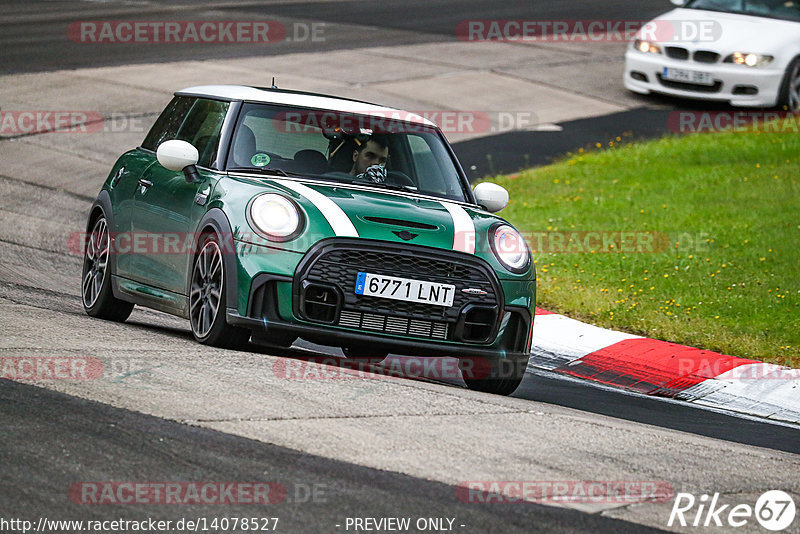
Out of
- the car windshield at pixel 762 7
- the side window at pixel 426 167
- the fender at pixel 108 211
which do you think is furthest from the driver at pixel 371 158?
the car windshield at pixel 762 7

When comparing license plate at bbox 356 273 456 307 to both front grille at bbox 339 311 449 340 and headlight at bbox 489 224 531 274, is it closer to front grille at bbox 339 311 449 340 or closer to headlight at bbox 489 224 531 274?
front grille at bbox 339 311 449 340

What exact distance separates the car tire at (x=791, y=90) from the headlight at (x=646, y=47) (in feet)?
6.08

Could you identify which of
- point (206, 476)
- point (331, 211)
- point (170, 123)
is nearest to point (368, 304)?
point (331, 211)

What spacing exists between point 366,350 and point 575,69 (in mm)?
15917

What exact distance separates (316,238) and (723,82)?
12554mm

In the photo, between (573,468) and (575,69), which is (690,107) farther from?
(573,468)

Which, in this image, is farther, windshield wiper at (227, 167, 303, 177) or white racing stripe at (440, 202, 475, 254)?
windshield wiper at (227, 167, 303, 177)

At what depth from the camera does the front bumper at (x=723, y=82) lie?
58.9 feet

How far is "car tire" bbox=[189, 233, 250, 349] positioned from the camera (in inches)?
281

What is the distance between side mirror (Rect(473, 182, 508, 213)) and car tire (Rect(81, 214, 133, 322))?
2.47m

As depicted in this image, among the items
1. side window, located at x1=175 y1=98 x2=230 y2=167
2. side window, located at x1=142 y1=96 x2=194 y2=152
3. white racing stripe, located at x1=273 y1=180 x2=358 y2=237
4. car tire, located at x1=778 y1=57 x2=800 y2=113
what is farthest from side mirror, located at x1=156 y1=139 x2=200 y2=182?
car tire, located at x1=778 y1=57 x2=800 y2=113

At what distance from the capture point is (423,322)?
22.9 feet

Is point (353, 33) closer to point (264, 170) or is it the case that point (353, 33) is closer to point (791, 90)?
point (791, 90)

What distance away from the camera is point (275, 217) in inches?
276
